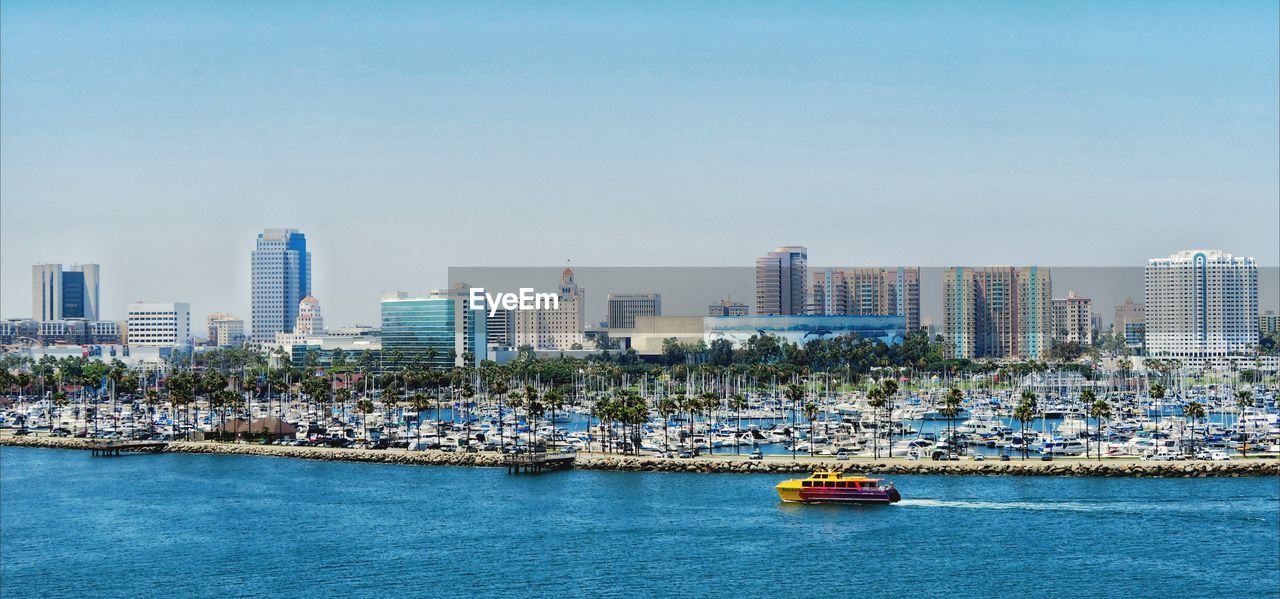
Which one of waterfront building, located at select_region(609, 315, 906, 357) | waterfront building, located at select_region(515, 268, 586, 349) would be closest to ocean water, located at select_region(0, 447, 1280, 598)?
waterfront building, located at select_region(609, 315, 906, 357)

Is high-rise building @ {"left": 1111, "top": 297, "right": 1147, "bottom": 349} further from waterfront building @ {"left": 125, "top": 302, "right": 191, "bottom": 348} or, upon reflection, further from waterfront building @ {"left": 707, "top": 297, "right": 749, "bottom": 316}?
waterfront building @ {"left": 125, "top": 302, "right": 191, "bottom": 348}

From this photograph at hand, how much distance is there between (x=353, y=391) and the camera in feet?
244

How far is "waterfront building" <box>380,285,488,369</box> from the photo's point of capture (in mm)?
90938

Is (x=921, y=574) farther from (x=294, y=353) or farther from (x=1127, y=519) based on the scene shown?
(x=294, y=353)

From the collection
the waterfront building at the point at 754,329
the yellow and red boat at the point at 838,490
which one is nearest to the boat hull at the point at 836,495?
the yellow and red boat at the point at 838,490

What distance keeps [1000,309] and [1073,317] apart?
999cm

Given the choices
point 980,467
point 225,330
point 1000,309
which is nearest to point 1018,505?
point 980,467

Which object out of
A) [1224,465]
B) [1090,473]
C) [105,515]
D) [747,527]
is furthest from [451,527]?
[1224,465]

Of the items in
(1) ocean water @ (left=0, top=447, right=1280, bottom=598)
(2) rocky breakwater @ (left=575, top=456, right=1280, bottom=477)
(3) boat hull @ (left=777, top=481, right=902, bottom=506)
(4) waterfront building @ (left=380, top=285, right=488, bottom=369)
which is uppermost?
(4) waterfront building @ (left=380, top=285, right=488, bottom=369)

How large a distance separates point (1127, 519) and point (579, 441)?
2136cm

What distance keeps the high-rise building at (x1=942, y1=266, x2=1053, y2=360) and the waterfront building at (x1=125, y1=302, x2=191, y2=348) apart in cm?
8218

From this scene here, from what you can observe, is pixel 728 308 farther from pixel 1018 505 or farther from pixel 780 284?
pixel 1018 505

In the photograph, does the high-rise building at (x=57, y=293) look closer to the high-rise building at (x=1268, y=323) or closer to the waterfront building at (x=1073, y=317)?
the waterfront building at (x=1073, y=317)

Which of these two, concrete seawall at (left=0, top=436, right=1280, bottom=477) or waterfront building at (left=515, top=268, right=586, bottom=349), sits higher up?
waterfront building at (left=515, top=268, right=586, bottom=349)
